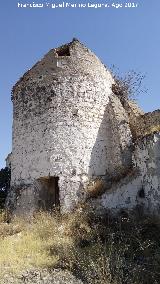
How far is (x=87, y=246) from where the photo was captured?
41.2ft

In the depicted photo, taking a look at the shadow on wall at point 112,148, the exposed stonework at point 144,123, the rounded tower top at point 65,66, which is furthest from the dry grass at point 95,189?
the rounded tower top at point 65,66

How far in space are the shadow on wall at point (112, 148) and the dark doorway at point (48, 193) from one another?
1591 mm

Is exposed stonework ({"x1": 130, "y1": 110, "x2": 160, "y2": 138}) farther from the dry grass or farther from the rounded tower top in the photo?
the dry grass

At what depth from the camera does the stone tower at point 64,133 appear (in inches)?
647

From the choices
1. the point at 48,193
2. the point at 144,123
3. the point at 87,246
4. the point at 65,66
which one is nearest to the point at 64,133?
the point at 48,193

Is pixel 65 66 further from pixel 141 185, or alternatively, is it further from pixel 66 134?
pixel 141 185

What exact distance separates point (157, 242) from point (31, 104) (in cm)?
808

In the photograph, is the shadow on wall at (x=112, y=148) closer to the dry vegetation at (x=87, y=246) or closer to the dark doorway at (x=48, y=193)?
the dark doorway at (x=48, y=193)

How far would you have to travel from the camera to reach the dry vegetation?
10.2 metres

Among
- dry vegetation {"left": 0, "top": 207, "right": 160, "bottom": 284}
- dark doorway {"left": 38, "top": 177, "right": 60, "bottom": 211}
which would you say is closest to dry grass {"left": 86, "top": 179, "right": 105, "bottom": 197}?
dry vegetation {"left": 0, "top": 207, "right": 160, "bottom": 284}

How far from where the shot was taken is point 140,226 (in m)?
13.1

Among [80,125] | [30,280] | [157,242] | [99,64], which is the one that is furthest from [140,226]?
[99,64]

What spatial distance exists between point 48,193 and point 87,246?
474 cm

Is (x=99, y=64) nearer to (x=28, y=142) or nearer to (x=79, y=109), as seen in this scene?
(x=79, y=109)
